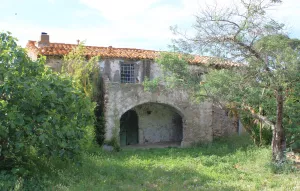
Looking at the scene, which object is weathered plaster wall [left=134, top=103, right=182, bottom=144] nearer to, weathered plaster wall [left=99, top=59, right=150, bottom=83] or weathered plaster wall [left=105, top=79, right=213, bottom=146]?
weathered plaster wall [left=99, top=59, right=150, bottom=83]

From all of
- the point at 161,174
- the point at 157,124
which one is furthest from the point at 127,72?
the point at 161,174

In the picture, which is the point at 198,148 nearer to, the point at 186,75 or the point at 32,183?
the point at 186,75

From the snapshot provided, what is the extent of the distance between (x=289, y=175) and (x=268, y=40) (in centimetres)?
417

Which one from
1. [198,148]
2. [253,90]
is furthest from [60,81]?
[198,148]

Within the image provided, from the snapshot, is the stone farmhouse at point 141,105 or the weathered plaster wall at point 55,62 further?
the weathered plaster wall at point 55,62

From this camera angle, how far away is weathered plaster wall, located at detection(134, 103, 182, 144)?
19.5 metres

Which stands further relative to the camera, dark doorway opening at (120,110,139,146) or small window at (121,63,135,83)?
dark doorway opening at (120,110,139,146)

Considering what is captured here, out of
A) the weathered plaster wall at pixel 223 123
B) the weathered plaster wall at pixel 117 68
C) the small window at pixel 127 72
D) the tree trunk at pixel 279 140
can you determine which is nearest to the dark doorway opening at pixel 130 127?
the small window at pixel 127 72

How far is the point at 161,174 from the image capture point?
1083 cm

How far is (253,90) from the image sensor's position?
11.7 metres

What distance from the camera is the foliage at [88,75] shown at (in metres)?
15.6

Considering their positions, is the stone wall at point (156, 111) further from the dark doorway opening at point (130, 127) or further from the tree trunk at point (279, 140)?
the tree trunk at point (279, 140)

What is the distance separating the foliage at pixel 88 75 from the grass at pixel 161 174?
2035mm

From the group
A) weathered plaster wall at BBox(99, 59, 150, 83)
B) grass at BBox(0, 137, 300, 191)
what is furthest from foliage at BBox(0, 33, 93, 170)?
weathered plaster wall at BBox(99, 59, 150, 83)
